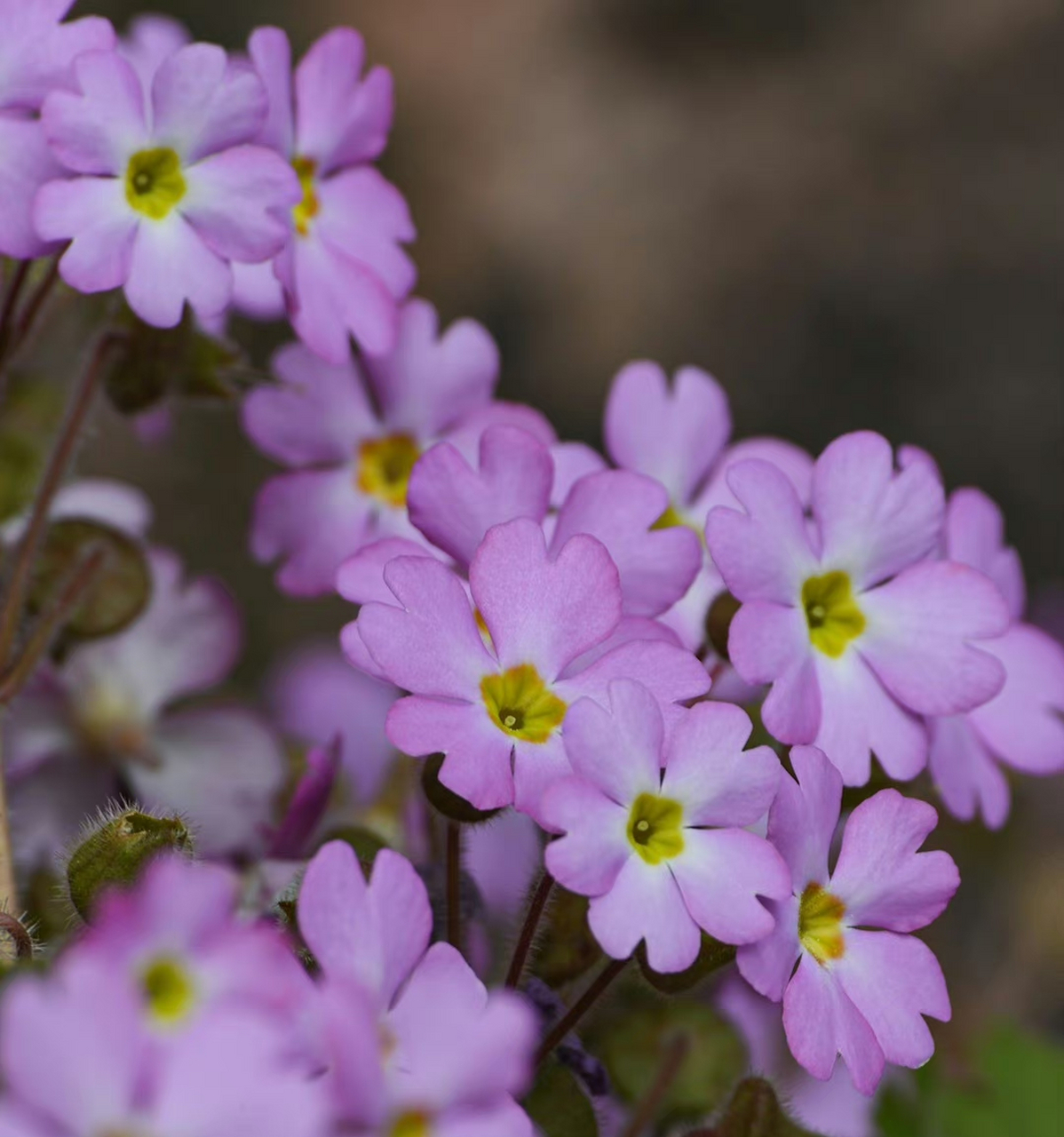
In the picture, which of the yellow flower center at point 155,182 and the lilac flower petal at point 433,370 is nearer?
the yellow flower center at point 155,182

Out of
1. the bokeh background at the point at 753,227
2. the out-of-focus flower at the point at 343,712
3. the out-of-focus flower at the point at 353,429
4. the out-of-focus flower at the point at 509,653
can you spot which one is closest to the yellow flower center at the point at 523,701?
the out-of-focus flower at the point at 509,653

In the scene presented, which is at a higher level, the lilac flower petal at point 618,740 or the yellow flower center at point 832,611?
the lilac flower petal at point 618,740

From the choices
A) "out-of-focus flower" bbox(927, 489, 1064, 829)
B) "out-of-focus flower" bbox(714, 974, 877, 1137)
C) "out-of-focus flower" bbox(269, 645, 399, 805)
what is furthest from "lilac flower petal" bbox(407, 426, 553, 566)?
"out-of-focus flower" bbox(269, 645, 399, 805)

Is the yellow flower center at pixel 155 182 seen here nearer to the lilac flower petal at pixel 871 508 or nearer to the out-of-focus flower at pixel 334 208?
the out-of-focus flower at pixel 334 208

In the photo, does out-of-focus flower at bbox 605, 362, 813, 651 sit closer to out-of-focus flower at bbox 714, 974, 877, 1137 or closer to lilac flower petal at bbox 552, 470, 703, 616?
lilac flower petal at bbox 552, 470, 703, 616

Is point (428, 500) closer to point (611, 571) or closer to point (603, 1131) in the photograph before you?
point (611, 571)

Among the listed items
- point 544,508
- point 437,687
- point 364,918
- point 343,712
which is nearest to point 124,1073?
point 364,918

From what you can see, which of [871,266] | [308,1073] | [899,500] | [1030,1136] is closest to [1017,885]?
[1030,1136]
